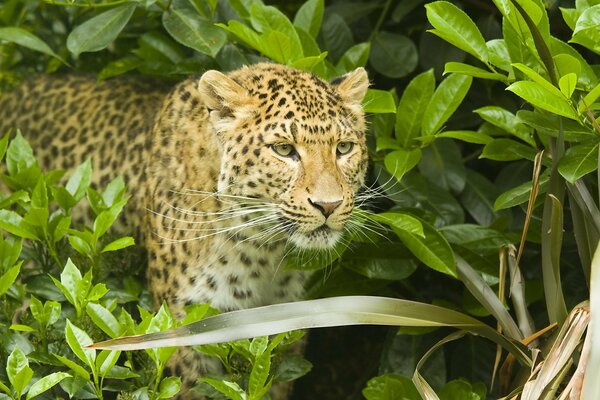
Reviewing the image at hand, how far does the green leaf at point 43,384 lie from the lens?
396 cm

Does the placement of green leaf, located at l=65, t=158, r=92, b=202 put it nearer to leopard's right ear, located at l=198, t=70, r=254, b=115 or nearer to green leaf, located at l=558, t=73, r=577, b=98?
leopard's right ear, located at l=198, t=70, r=254, b=115

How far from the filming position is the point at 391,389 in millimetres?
4703

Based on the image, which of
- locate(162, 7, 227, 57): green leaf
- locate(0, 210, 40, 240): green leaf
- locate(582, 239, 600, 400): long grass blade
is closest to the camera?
locate(582, 239, 600, 400): long grass blade

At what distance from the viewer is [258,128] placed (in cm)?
472

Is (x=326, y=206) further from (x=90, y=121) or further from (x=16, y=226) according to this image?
(x=90, y=121)

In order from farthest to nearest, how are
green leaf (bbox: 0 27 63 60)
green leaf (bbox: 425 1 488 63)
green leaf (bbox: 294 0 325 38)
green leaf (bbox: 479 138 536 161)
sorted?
green leaf (bbox: 0 27 63 60) < green leaf (bbox: 294 0 325 38) < green leaf (bbox: 479 138 536 161) < green leaf (bbox: 425 1 488 63)

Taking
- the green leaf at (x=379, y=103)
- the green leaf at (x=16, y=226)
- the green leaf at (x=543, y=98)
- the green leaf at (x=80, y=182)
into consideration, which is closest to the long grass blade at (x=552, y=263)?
the green leaf at (x=543, y=98)

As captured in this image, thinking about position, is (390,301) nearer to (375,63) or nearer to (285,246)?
(285,246)

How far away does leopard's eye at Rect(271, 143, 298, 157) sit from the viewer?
4.65 meters

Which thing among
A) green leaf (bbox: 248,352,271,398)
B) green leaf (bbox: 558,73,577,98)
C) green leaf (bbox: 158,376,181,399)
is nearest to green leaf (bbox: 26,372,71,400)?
green leaf (bbox: 158,376,181,399)

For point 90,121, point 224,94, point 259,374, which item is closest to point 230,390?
point 259,374

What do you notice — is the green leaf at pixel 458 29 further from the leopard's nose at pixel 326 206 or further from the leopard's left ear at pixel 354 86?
the leopard's nose at pixel 326 206

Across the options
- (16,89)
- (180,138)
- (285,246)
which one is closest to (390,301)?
(285,246)

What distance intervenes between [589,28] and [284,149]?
1.33m
